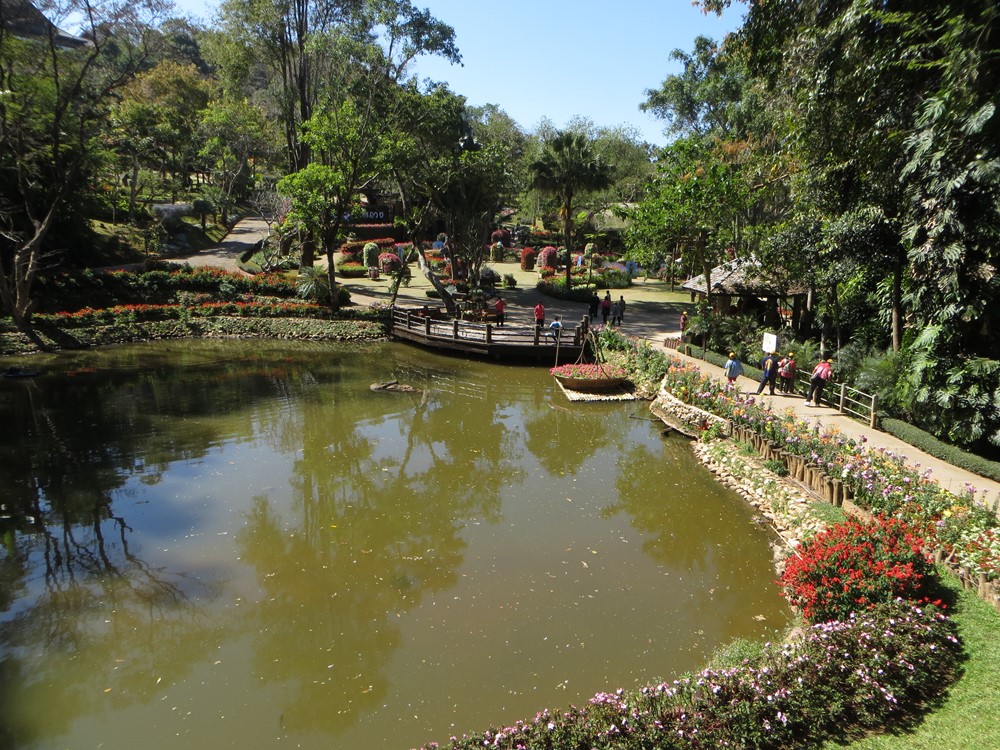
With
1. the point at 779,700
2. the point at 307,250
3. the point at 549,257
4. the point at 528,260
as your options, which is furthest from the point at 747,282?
the point at 528,260

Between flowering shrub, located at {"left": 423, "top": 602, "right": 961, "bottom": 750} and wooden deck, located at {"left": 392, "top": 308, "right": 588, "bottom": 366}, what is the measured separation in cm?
1713

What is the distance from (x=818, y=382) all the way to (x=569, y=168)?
877 inches

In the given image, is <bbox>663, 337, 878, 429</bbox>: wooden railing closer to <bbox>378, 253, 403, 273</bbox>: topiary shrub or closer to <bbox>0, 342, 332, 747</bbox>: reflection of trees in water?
<bbox>0, 342, 332, 747</bbox>: reflection of trees in water

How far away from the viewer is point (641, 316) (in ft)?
111

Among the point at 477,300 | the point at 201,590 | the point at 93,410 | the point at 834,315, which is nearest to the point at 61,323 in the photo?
the point at 93,410

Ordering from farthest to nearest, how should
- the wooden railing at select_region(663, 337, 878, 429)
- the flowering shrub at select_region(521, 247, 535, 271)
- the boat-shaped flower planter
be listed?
the flowering shrub at select_region(521, 247, 535, 271)
the boat-shaped flower planter
the wooden railing at select_region(663, 337, 878, 429)

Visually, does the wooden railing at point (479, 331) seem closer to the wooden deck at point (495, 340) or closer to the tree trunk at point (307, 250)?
the wooden deck at point (495, 340)

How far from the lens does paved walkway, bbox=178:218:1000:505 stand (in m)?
12.6

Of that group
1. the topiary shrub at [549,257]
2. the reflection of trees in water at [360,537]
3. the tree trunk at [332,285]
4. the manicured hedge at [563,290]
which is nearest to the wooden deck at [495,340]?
the tree trunk at [332,285]

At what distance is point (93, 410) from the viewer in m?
19.2

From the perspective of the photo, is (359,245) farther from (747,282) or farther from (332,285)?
(747,282)

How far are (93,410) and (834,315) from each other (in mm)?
23562

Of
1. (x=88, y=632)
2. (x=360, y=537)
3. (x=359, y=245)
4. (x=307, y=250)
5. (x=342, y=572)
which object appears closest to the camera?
(x=88, y=632)

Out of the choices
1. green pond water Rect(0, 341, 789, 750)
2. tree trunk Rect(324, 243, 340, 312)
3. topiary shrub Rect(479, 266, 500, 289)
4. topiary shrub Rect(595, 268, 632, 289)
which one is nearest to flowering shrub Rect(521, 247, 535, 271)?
topiary shrub Rect(595, 268, 632, 289)
